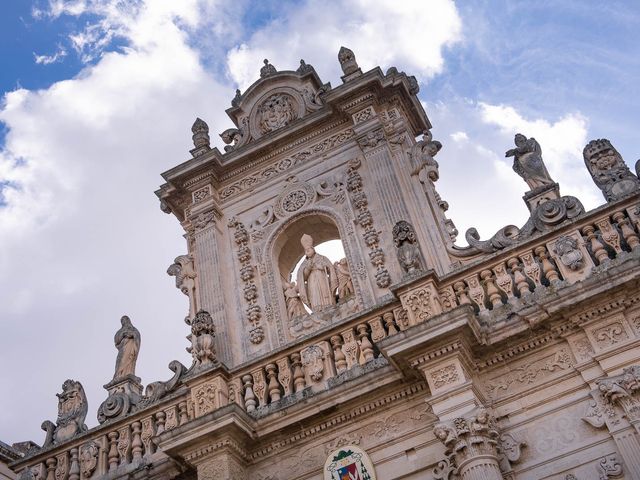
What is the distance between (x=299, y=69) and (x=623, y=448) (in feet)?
30.1

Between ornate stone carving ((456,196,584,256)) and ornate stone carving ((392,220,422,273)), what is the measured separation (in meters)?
1.08

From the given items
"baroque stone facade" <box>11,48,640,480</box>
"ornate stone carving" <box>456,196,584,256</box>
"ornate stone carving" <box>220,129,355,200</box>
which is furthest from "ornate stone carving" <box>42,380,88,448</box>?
"ornate stone carving" <box>456,196,584,256</box>

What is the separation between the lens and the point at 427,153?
1137cm

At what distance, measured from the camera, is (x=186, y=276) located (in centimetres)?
1201

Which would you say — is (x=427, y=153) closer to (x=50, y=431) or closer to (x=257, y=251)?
(x=257, y=251)

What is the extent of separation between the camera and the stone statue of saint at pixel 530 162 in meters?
9.91

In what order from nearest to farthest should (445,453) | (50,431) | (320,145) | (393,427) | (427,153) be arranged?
(445,453)
(393,427)
(50,431)
(427,153)
(320,145)

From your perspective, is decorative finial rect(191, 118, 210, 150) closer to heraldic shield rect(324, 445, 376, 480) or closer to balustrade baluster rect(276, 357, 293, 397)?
balustrade baluster rect(276, 357, 293, 397)

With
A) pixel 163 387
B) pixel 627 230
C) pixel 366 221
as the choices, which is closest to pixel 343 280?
pixel 366 221

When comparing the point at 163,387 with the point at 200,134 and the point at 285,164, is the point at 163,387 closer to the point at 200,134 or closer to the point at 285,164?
the point at 285,164

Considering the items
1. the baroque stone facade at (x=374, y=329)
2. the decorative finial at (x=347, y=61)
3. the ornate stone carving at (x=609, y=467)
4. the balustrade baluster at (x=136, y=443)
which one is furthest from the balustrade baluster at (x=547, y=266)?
the balustrade baluster at (x=136, y=443)

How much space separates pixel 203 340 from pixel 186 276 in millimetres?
2466

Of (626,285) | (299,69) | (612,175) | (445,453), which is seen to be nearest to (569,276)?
(626,285)

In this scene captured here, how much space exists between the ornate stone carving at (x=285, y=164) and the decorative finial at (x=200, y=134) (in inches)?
43.0
